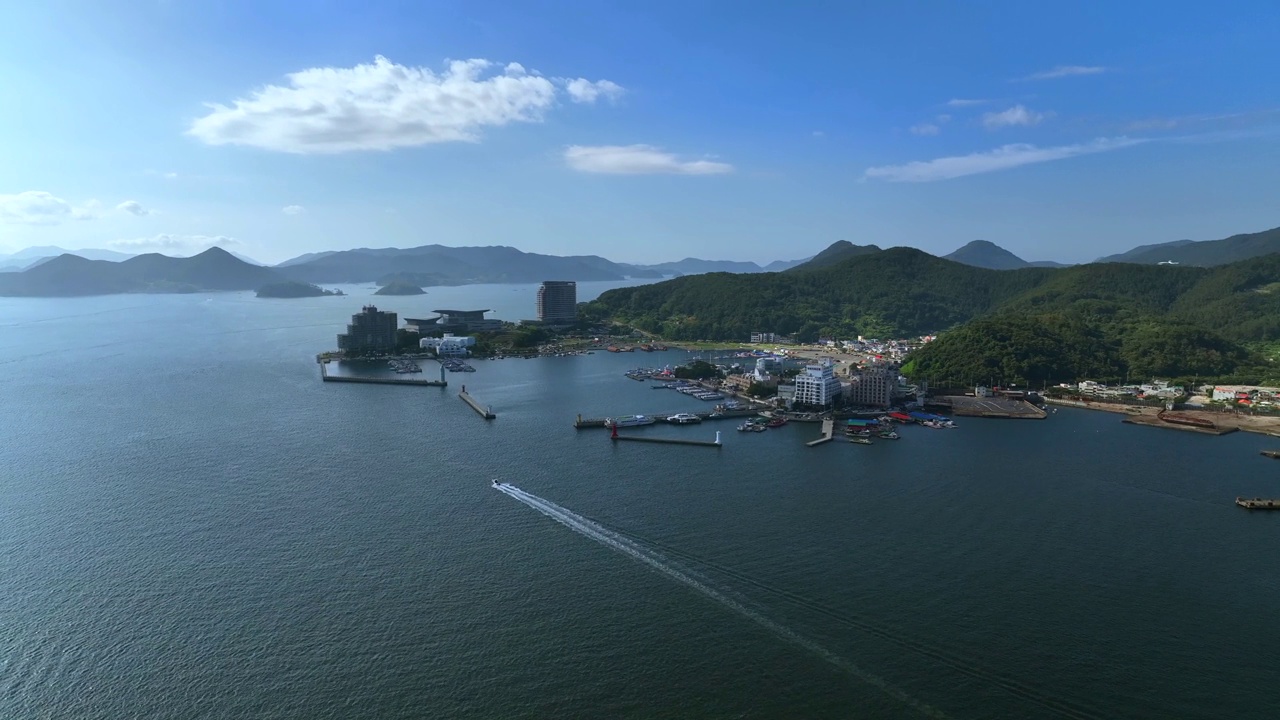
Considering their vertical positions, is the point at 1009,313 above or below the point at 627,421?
above

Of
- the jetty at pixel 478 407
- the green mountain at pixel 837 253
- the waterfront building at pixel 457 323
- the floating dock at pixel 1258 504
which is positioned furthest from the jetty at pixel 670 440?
the green mountain at pixel 837 253

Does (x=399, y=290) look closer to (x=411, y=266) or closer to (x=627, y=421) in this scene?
(x=411, y=266)

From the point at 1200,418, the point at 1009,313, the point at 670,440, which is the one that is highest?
the point at 1009,313

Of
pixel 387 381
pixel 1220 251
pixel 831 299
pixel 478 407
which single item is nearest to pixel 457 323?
pixel 387 381

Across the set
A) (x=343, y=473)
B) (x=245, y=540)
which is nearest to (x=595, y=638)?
(x=245, y=540)

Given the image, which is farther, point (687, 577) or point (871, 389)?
point (871, 389)

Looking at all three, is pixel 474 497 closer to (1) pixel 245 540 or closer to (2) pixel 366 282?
(1) pixel 245 540
